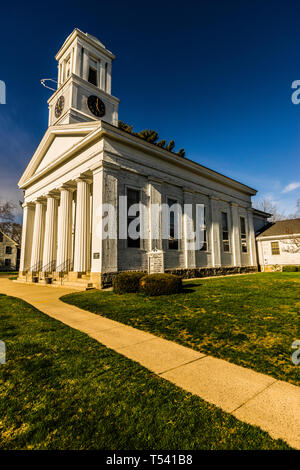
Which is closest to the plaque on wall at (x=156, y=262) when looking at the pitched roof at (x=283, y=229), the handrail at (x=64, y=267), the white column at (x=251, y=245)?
the handrail at (x=64, y=267)

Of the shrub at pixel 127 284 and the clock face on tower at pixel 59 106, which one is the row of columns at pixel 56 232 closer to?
the shrub at pixel 127 284

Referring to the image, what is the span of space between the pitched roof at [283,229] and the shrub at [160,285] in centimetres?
2243

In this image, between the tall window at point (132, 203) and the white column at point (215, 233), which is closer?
the tall window at point (132, 203)

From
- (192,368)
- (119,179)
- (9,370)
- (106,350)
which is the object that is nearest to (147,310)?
(106,350)

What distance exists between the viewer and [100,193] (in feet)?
49.1

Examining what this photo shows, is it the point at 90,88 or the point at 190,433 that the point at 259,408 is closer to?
the point at 190,433

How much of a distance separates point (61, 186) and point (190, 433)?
19937 mm

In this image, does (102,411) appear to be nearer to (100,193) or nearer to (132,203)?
(100,193)

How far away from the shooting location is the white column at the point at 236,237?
1032 inches

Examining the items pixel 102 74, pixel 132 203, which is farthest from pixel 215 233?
pixel 102 74

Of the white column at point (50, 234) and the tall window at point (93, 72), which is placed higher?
the tall window at point (93, 72)

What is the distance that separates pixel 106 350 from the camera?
479cm

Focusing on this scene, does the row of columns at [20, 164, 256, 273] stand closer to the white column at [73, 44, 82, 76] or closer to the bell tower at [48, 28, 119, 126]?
the bell tower at [48, 28, 119, 126]

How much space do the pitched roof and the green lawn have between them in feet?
66.7
